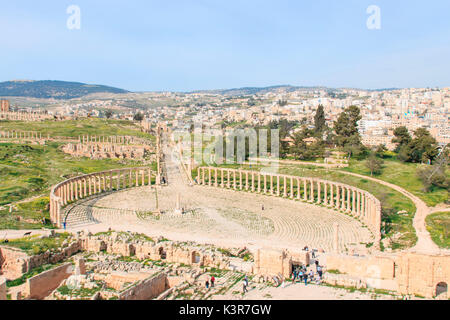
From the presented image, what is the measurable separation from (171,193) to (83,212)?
56.8ft

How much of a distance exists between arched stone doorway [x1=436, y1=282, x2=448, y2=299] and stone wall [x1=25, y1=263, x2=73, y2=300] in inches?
825

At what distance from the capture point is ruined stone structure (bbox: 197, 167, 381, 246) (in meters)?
47.2

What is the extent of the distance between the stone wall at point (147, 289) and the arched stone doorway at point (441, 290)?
14911mm

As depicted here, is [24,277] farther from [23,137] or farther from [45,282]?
[23,137]

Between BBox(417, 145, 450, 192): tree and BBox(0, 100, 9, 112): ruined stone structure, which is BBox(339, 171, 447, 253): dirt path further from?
BBox(0, 100, 9, 112): ruined stone structure

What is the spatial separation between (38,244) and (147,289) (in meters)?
12.0

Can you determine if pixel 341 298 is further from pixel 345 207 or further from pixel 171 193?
pixel 171 193

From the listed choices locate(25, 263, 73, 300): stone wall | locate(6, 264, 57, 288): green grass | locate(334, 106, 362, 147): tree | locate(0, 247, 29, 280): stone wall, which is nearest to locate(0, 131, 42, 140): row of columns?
locate(334, 106, 362, 147): tree

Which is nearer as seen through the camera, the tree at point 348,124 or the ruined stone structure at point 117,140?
the tree at point 348,124

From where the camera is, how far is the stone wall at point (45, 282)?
22.8 metres

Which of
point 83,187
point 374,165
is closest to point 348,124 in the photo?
point 374,165

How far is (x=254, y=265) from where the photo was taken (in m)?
27.1

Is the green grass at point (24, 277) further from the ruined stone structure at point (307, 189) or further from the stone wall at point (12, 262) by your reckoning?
the ruined stone structure at point (307, 189)

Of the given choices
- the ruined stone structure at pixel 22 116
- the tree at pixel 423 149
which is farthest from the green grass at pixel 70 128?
the tree at pixel 423 149
